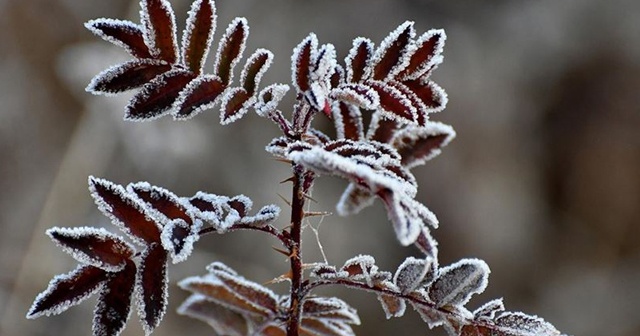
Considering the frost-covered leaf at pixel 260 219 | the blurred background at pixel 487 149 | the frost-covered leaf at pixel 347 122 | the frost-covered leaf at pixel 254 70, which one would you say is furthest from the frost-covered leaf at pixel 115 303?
the blurred background at pixel 487 149

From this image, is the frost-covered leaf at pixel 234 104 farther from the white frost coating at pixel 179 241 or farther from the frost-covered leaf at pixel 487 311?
the frost-covered leaf at pixel 487 311

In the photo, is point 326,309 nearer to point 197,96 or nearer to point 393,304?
point 393,304

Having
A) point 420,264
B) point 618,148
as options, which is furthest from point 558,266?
point 420,264

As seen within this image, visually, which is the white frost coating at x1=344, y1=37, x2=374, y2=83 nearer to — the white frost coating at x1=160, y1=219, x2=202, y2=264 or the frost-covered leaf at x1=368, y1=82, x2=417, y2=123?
the frost-covered leaf at x1=368, y1=82, x2=417, y2=123

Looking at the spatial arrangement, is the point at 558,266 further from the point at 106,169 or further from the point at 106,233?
the point at 106,233

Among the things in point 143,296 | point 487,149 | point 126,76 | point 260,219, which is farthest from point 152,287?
point 487,149

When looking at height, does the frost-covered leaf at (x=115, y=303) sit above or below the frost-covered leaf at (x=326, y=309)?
below
